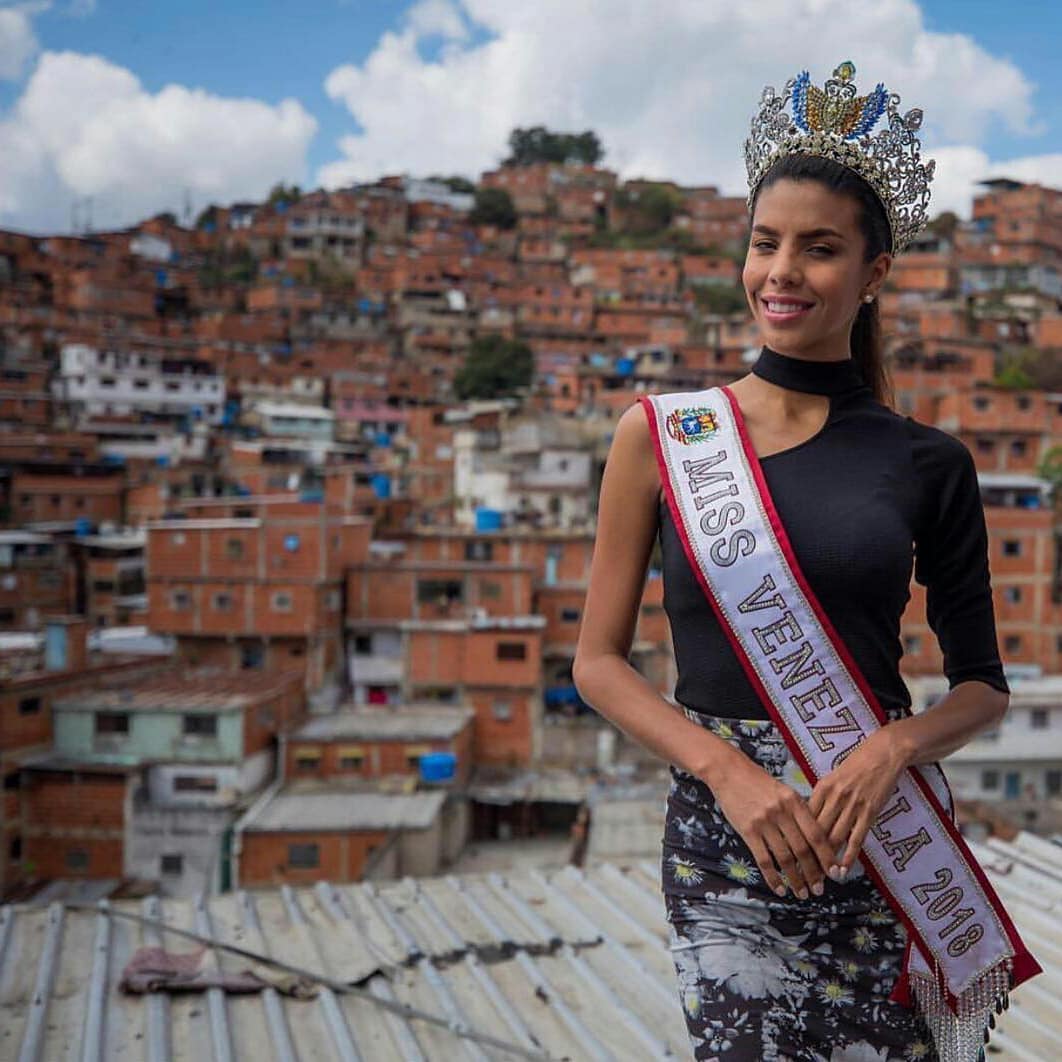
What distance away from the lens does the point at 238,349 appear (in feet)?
168

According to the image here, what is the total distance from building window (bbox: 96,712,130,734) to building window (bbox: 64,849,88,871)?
2.19 metres

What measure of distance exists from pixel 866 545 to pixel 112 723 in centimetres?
2029

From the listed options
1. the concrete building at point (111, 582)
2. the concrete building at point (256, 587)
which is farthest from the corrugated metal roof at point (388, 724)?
the concrete building at point (111, 582)

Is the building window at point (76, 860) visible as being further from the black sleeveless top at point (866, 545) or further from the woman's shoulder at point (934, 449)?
the woman's shoulder at point (934, 449)

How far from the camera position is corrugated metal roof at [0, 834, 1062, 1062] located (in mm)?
3576

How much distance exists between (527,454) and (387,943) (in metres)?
28.6

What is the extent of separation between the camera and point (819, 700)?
6.46 ft

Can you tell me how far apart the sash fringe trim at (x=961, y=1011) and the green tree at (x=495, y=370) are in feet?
151

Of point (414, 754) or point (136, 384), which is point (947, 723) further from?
point (136, 384)

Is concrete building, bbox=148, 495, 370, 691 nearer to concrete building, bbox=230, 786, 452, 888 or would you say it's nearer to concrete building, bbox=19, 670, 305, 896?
concrete building, bbox=19, 670, 305, 896

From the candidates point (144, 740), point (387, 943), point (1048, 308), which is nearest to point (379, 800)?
point (144, 740)

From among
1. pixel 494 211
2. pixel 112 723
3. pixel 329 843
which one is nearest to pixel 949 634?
pixel 329 843

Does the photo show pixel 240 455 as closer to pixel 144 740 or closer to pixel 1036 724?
pixel 144 740

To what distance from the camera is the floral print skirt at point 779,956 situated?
202 cm
